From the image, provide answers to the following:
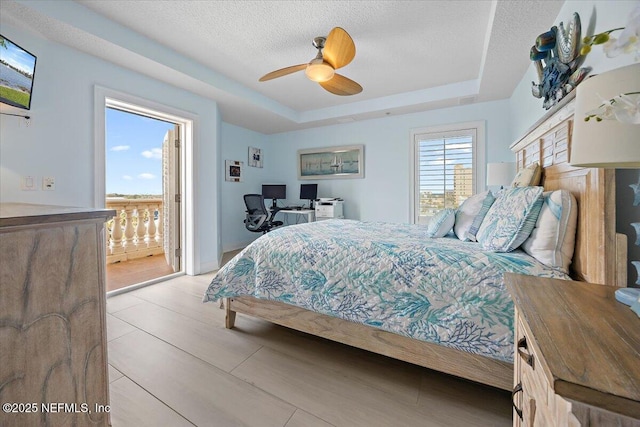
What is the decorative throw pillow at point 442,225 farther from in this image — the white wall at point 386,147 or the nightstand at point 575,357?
the white wall at point 386,147

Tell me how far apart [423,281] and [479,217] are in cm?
81

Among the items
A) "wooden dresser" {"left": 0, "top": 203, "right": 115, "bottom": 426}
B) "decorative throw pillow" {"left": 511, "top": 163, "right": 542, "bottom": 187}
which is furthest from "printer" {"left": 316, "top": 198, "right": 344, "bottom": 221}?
"wooden dresser" {"left": 0, "top": 203, "right": 115, "bottom": 426}

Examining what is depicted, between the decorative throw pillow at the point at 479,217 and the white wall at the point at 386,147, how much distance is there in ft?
7.57

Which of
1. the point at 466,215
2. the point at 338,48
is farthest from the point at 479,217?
the point at 338,48

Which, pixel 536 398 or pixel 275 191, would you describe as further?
pixel 275 191

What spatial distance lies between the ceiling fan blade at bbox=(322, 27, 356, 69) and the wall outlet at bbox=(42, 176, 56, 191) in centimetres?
260

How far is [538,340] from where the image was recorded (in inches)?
22.2

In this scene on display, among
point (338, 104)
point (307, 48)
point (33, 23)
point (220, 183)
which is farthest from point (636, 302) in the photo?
point (220, 183)

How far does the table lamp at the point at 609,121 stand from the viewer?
58 centimetres

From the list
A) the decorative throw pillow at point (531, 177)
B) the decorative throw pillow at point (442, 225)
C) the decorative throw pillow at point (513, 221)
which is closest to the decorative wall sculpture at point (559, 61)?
the decorative throw pillow at point (531, 177)

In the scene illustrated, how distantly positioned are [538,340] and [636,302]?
40 centimetres

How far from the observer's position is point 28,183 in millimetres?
2086

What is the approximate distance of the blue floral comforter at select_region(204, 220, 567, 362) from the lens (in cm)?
127

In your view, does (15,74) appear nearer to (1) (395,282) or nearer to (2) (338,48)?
(2) (338,48)
